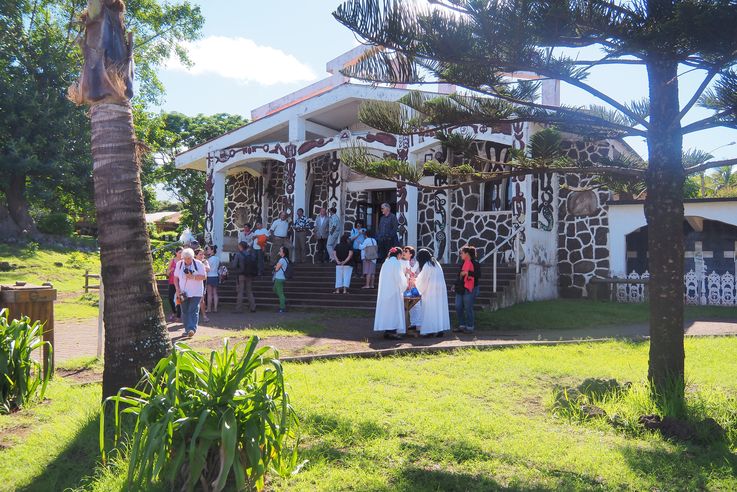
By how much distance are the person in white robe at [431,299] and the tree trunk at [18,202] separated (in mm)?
21962

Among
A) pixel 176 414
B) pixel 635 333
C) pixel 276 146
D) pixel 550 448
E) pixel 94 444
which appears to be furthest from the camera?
pixel 276 146

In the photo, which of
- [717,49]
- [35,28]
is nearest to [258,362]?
[717,49]

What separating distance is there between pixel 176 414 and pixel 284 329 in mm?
7410

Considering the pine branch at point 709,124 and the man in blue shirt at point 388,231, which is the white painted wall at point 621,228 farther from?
the pine branch at point 709,124

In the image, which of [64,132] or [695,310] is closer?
[695,310]

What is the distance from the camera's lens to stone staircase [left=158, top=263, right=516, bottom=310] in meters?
13.8

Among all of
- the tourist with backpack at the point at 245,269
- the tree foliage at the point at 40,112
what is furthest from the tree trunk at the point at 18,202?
the tourist with backpack at the point at 245,269

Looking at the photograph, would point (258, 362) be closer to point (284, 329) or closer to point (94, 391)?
point (94, 391)

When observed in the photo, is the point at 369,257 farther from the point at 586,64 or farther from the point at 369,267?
the point at 586,64

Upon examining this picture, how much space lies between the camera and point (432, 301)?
1031cm

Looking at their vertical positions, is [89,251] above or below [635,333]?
above

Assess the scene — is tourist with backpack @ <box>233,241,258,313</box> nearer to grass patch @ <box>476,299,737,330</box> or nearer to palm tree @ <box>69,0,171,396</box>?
grass patch @ <box>476,299,737,330</box>

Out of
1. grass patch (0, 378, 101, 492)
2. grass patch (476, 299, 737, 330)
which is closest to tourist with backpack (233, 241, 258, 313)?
grass patch (476, 299, 737, 330)

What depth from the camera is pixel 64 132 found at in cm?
2617
